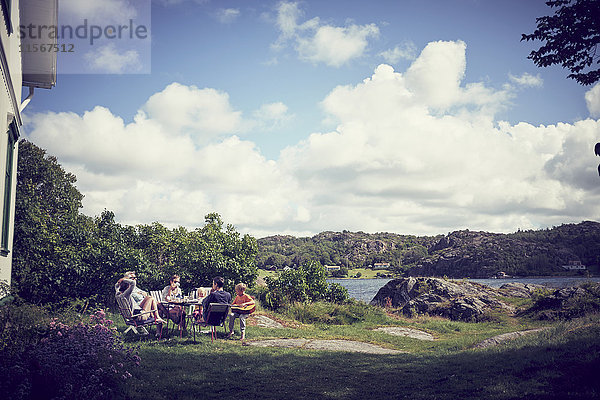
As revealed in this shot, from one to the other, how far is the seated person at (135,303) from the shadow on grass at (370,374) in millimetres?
1417

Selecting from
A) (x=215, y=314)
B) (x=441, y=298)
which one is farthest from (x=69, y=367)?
(x=441, y=298)

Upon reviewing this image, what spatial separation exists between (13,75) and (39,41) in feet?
7.31

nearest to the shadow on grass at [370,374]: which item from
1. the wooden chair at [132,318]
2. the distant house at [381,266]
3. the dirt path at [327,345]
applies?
the dirt path at [327,345]

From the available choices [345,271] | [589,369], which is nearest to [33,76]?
[589,369]

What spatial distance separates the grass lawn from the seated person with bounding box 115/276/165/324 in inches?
22.4

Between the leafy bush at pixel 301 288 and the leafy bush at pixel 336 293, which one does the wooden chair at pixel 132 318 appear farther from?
the leafy bush at pixel 336 293

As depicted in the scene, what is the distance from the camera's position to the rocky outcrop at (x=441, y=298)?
59.0ft

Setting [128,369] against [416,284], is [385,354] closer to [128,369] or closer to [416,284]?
[128,369]

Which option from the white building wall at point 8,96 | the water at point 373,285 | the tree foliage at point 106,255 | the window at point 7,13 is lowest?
the water at point 373,285

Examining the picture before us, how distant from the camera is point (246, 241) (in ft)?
50.5

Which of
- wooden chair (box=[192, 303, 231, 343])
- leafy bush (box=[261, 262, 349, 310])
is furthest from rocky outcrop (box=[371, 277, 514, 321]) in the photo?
wooden chair (box=[192, 303, 231, 343])

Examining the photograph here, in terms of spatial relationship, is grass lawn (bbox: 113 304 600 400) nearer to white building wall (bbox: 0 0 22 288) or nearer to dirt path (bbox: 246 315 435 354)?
dirt path (bbox: 246 315 435 354)

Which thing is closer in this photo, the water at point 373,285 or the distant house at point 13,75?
the distant house at point 13,75

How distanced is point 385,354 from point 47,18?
10.6 metres
